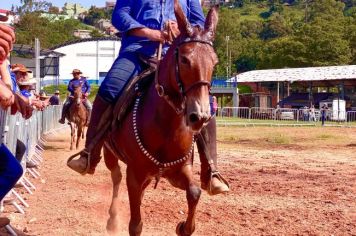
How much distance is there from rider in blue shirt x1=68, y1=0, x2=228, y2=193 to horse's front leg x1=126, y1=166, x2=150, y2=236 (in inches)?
34.6

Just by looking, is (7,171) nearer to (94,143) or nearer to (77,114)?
(94,143)

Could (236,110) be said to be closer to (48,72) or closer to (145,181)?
(48,72)

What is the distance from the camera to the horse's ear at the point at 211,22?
6.12 m

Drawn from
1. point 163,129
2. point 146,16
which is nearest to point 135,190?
point 163,129

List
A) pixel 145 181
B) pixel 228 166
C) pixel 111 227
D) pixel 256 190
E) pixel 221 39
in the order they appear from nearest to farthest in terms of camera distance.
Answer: pixel 145 181, pixel 111 227, pixel 256 190, pixel 228 166, pixel 221 39

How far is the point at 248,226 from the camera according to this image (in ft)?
29.1

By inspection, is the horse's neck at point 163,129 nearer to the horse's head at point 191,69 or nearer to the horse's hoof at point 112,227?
the horse's head at point 191,69

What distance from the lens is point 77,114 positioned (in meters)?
23.2

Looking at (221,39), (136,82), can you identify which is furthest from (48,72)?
(221,39)

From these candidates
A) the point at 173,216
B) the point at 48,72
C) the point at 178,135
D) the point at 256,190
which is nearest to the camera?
the point at 178,135

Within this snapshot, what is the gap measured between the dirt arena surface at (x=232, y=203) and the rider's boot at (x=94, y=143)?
4.17 ft

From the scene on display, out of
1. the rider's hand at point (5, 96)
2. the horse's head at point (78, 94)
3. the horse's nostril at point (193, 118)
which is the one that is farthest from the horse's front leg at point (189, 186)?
the horse's head at point (78, 94)

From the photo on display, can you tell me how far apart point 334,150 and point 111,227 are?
15651 mm

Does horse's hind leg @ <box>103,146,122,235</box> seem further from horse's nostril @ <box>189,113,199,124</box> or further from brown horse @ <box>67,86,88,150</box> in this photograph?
brown horse @ <box>67,86,88,150</box>
